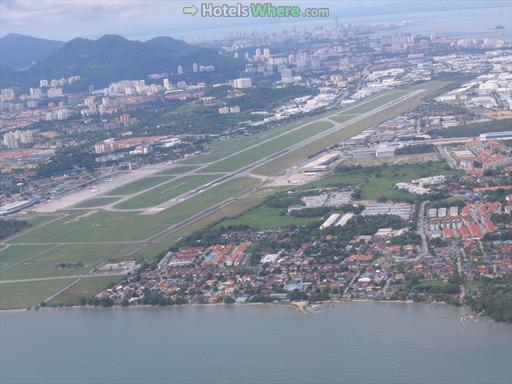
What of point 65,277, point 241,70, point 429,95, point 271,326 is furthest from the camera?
point 241,70

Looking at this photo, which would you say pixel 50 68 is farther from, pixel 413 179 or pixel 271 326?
pixel 271 326

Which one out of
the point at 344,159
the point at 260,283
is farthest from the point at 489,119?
the point at 260,283

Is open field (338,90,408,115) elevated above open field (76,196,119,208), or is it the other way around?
open field (338,90,408,115)

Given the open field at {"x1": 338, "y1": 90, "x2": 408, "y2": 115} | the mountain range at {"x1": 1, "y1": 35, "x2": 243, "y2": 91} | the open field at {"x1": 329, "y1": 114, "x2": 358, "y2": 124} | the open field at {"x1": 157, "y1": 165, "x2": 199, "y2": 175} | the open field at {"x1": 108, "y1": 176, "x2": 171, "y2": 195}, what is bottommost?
the open field at {"x1": 108, "y1": 176, "x2": 171, "y2": 195}

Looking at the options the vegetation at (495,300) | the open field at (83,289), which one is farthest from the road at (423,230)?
the open field at (83,289)

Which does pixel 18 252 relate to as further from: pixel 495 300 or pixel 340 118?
pixel 340 118

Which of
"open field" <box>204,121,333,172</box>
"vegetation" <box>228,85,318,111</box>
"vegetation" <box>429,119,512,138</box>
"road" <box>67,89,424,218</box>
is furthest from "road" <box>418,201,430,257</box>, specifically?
"vegetation" <box>228,85,318,111</box>

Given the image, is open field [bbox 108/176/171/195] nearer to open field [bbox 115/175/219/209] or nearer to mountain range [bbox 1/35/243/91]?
open field [bbox 115/175/219/209]
